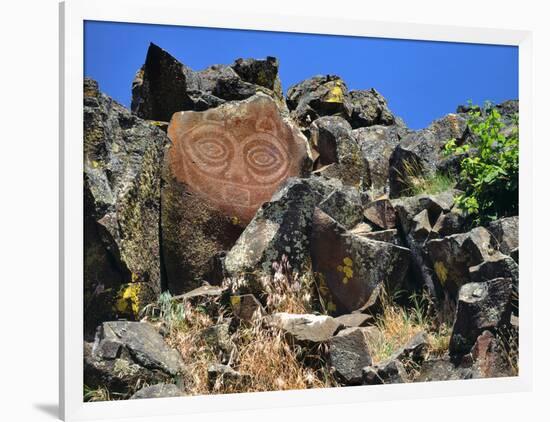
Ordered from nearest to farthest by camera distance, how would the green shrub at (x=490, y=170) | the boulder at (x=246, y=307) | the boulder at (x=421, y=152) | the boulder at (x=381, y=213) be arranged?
the boulder at (x=246, y=307)
the green shrub at (x=490, y=170)
the boulder at (x=381, y=213)
the boulder at (x=421, y=152)

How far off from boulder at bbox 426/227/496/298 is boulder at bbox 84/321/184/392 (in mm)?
2575

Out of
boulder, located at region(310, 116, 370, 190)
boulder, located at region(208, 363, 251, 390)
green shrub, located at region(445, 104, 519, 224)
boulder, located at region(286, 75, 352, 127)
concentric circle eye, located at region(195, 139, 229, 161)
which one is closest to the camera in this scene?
boulder, located at region(208, 363, 251, 390)

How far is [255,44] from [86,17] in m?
1.49

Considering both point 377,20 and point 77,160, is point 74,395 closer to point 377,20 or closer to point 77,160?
point 77,160

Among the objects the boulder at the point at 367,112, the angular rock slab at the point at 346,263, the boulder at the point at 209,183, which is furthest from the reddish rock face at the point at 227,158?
the boulder at the point at 367,112

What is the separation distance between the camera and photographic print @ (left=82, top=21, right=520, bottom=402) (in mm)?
7184

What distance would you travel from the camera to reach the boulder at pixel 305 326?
7516 mm

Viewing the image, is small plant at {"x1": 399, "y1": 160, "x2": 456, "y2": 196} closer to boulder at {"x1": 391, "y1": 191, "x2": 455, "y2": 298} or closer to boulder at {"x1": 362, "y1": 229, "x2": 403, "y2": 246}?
boulder at {"x1": 391, "y1": 191, "x2": 455, "y2": 298}

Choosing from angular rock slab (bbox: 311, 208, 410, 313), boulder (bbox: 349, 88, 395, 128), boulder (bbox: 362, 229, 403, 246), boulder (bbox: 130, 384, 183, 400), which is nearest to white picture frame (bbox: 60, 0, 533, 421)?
boulder (bbox: 130, 384, 183, 400)

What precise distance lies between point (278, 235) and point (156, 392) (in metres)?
1.86

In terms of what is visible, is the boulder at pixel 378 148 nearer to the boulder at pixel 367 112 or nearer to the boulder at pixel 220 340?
the boulder at pixel 367 112

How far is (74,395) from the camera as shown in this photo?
6512 mm

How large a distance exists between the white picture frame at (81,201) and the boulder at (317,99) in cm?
224

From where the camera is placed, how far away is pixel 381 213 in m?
8.73
